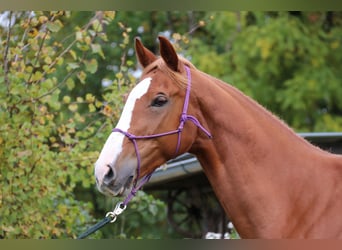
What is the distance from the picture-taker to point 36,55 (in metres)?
5.47

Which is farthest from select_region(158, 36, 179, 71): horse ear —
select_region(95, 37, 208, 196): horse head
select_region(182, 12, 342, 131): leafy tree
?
select_region(182, 12, 342, 131): leafy tree

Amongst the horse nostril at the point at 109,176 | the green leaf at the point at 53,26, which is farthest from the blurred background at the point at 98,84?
the horse nostril at the point at 109,176

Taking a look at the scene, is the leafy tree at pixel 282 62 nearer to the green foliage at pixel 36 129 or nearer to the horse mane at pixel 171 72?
the green foliage at pixel 36 129

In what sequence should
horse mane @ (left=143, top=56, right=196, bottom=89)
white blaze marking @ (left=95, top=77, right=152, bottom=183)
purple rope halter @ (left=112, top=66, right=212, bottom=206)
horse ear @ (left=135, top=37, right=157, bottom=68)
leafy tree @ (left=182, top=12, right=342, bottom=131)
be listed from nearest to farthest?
white blaze marking @ (left=95, top=77, right=152, bottom=183) → purple rope halter @ (left=112, top=66, right=212, bottom=206) → horse mane @ (left=143, top=56, right=196, bottom=89) → horse ear @ (left=135, top=37, right=157, bottom=68) → leafy tree @ (left=182, top=12, right=342, bottom=131)

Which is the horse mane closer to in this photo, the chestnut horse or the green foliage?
the chestnut horse

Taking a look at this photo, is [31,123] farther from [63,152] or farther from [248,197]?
[248,197]

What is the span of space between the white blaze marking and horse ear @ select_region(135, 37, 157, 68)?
25 centimetres

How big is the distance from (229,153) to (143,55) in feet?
2.29

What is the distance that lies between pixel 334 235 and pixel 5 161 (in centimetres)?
294

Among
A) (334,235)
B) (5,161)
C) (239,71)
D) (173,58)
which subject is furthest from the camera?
(239,71)

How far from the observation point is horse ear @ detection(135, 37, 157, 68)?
369 centimetres

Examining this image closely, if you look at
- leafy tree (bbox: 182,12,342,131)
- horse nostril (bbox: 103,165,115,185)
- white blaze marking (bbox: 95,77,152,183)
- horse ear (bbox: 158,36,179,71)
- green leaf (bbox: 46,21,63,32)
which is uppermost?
leafy tree (bbox: 182,12,342,131)

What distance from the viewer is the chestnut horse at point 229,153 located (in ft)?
11.0
